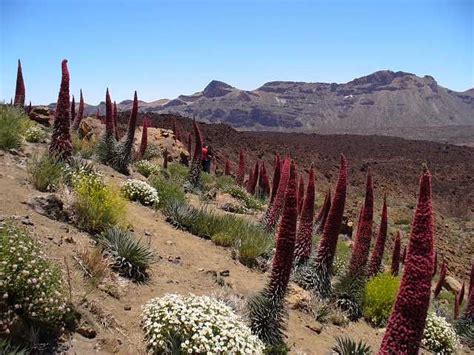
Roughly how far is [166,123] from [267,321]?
37940mm

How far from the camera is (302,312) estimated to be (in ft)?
25.1

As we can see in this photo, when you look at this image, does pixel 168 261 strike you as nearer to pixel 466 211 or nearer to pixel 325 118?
pixel 466 211

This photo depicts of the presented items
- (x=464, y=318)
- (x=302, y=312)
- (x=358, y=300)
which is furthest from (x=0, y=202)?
(x=464, y=318)

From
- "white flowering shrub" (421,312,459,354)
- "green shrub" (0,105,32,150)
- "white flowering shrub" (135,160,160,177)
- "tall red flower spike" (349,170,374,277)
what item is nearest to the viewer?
"tall red flower spike" (349,170,374,277)

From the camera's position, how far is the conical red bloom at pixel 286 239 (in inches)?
229

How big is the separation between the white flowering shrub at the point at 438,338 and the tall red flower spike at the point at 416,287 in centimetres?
506

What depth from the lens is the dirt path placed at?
5209 mm

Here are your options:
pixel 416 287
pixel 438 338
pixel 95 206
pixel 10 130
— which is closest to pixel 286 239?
pixel 416 287

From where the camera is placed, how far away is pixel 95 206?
24.2 feet

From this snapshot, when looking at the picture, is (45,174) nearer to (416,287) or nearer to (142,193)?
(142,193)

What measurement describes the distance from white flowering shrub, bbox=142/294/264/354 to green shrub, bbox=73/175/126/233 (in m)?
2.34

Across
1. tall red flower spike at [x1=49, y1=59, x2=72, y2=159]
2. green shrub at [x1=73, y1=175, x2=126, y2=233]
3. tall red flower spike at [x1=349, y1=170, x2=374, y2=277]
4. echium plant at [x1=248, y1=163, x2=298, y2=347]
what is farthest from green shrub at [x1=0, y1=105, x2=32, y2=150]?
tall red flower spike at [x1=349, y1=170, x2=374, y2=277]

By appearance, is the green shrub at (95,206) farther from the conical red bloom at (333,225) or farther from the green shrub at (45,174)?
the conical red bloom at (333,225)

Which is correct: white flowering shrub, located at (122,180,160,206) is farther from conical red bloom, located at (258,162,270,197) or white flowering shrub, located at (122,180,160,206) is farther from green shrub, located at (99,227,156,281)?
conical red bloom, located at (258,162,270,197)
